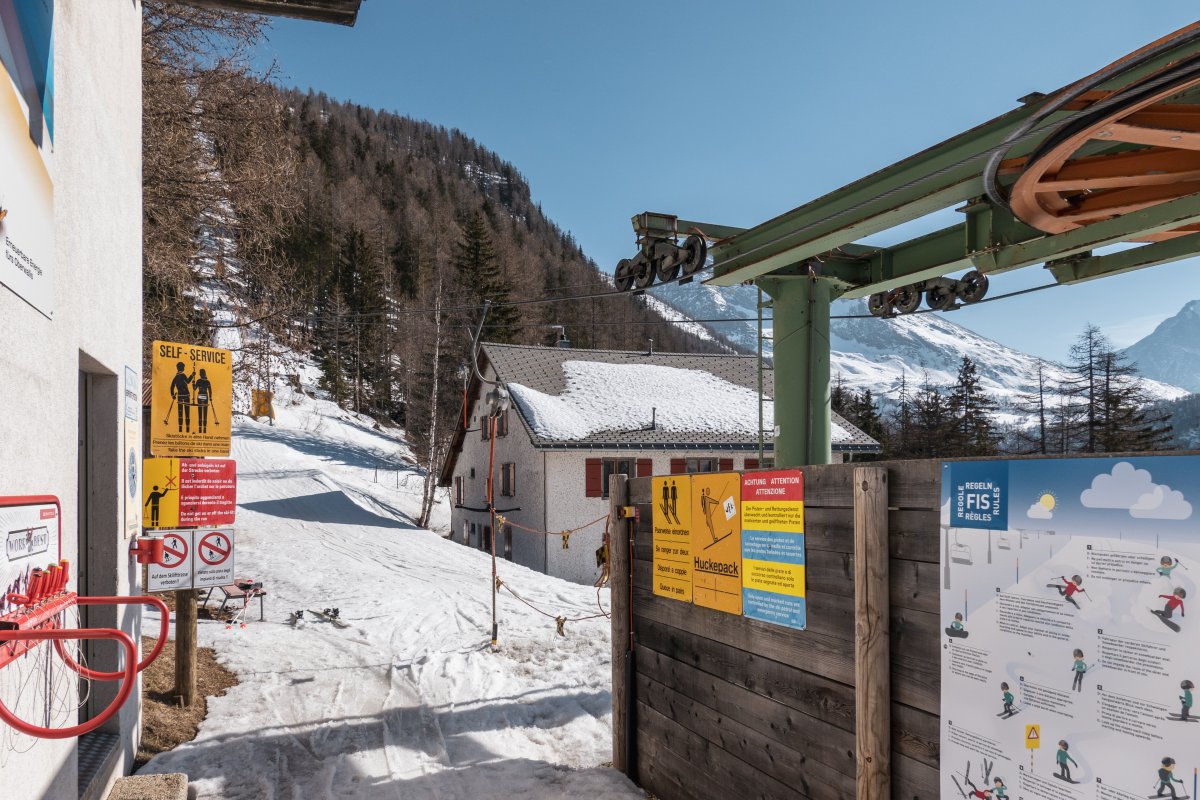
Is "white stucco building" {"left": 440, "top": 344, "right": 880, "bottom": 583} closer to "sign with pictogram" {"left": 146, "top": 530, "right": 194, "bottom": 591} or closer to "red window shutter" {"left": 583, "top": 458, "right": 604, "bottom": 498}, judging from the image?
"red window shutter" {"left": 583, "top": 458, "right": 604, "bottom": 498}

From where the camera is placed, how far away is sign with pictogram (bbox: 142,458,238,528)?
702 cm

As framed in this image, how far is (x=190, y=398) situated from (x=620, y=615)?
4.42 m

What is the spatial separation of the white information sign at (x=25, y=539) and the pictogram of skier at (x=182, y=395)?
14.5ft

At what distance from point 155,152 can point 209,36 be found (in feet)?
6.39

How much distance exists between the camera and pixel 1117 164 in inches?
181

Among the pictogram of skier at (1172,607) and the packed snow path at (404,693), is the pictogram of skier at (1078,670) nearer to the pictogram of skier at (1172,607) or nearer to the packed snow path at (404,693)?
the pictogram of skier at (1172,607)

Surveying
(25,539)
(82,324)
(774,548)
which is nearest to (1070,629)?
(774,548)

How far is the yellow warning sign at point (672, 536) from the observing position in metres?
5.57

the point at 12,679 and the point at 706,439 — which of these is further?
the point at 706,439

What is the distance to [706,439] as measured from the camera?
26.3m

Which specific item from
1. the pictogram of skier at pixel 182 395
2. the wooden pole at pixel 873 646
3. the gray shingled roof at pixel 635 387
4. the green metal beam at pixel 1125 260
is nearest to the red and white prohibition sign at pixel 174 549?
the pictogram of skier at pixel 182 395

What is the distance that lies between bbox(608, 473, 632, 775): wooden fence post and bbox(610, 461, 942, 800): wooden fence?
0.38 meters

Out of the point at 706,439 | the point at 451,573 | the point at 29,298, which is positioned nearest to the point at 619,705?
the point at 29,298

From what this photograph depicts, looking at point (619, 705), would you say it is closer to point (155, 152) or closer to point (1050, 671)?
point (1050, 671)
